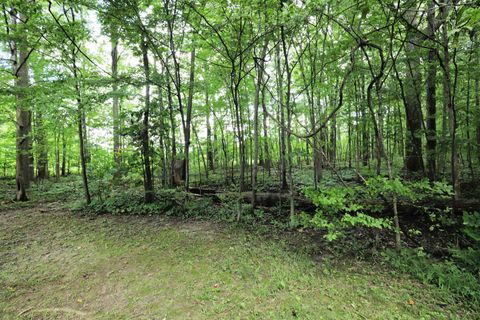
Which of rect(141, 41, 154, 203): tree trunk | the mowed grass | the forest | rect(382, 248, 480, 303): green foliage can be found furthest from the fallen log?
rect(141, 41, 154, 203): tree trunk

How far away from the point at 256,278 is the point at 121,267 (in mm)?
1905

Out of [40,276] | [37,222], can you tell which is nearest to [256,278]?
[40,276]

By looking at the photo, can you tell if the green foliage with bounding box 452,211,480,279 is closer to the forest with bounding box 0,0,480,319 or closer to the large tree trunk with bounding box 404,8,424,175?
the forest with bounding box 0,0,480,319

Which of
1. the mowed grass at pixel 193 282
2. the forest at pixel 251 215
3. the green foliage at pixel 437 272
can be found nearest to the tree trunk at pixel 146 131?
the forest at pixel 251 215

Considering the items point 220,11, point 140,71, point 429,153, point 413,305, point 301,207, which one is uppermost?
point 220,11

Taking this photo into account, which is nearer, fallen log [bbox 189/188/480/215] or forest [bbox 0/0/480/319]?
forest [bbox 0/0/480/319]

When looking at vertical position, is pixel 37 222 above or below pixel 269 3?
below

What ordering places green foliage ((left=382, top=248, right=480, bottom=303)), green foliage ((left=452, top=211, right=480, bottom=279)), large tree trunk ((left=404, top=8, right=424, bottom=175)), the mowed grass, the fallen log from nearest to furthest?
1. the mowed grass
2. green foliage ((left=382, top=248, right=480, bottom=303))
3. green foliage ((left=452, top=211, right=480, bottom=279))
4. the fallen log
5. large tree trunk ((left=404, top=8, right=424, bottom=175))

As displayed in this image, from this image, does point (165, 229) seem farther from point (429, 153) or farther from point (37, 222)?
point (429, 153)

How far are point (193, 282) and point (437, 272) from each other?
284 cm

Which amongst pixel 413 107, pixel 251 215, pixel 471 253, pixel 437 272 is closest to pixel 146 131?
pixel 251 215

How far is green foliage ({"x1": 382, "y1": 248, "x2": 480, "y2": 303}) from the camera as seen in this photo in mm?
2156

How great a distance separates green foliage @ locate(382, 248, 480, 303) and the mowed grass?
178 mm

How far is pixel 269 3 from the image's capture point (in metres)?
3.35
